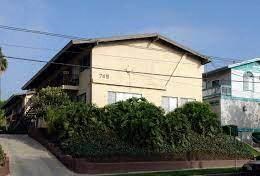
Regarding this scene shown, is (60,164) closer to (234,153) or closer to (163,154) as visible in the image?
(163,154)

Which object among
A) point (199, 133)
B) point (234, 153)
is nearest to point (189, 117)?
point (199, 133)

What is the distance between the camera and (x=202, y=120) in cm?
3328

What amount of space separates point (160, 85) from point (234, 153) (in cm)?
836

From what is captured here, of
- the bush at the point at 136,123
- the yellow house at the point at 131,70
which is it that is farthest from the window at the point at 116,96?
the bush at the point at 136,123

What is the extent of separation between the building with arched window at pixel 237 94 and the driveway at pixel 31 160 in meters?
16.3

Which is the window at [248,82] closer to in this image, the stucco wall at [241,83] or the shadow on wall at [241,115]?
the stucco wall at [241,83]

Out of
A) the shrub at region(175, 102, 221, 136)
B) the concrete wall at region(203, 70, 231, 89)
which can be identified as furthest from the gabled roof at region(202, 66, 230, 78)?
the shrub at region(175, 102, 221, 136)

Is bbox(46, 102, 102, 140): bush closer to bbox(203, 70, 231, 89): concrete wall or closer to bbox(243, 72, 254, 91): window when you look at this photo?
bbox(203, 70, 231, 89): concrete wall

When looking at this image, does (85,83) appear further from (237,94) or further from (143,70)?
(237,94)

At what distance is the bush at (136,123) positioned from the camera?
29297 mm

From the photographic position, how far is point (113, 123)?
101 ft

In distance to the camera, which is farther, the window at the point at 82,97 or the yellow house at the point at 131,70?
the window at the point at 82,97

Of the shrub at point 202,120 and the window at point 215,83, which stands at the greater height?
the window at point 215,83

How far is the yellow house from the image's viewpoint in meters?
35.7
